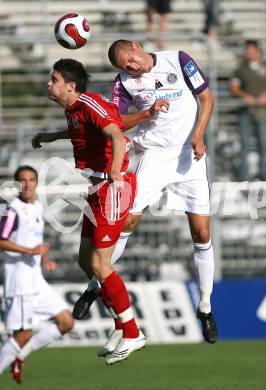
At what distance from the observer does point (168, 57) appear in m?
11.6

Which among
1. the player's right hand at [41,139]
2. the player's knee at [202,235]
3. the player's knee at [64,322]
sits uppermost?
the player's right hand at [41,139]

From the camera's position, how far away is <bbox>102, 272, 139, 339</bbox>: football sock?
36.2ft

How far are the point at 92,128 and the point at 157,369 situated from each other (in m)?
5.48

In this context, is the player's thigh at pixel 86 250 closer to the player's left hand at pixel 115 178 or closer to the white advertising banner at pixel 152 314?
the player's left hand at pixel 115 178

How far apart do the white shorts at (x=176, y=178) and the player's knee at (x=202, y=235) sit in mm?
171

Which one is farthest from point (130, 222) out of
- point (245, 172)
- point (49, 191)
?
point (245, 172)

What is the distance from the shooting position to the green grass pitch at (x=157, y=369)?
1373 cm

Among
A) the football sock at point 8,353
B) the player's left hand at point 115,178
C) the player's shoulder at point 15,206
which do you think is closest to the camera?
the player's left hand at point 115,178

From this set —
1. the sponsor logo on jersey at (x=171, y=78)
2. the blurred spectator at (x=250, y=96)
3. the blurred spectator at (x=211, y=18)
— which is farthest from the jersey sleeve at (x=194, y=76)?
the blurred spectator at (x=211, y=18)

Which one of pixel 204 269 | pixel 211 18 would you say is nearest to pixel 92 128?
pixel 204 269

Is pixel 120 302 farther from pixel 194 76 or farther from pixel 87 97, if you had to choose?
pixel 194 76

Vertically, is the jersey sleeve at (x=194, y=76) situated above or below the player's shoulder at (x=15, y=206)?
above

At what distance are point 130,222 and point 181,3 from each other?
1250cm

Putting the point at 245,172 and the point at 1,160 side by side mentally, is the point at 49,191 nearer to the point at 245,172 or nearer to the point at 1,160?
the point at 1,160
